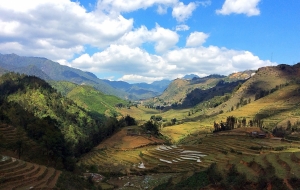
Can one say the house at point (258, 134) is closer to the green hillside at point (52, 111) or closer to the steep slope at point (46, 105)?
the green hillside at point (52, 111)

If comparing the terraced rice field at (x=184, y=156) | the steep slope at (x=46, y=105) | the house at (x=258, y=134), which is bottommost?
the terraced rice field at (x=184, y=156)

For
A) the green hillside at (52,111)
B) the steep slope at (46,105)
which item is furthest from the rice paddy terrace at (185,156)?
the steep slope at (46,105)

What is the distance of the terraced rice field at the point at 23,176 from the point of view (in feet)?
111

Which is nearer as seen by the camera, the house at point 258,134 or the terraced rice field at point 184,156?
the terraced rice field at point 184,156

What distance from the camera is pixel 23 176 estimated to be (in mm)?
36312

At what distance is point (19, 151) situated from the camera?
52.8 m

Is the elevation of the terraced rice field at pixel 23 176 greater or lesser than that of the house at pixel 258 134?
lesser

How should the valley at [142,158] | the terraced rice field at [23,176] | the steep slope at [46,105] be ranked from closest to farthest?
the valley at [142,158]
the terraced rice field at [23,176]
the steep slope at [46,105]

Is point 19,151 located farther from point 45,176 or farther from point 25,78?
point 25,78

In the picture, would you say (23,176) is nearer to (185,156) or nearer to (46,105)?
(185,156)

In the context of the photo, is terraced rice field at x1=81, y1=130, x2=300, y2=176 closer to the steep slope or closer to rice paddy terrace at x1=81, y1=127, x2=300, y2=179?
rice paddy terrace at x1=81, y1=127, x2=300, y2=179

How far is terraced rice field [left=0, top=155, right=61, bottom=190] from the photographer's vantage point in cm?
3391

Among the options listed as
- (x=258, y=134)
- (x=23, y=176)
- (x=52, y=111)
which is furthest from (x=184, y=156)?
(x=52, y=111)

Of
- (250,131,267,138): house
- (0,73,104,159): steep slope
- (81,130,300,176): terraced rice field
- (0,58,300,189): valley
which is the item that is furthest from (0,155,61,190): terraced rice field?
(0,73,104,159): steep slope
